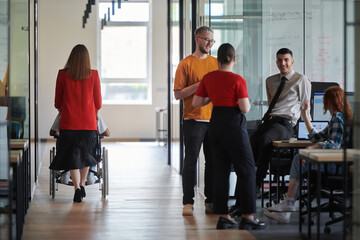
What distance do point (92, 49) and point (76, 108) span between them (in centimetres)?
897

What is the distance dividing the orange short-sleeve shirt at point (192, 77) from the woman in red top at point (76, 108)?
1.01 m

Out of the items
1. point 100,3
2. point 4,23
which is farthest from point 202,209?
point 100,3

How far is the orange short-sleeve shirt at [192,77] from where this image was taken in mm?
4973

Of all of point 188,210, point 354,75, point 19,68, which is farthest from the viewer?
point 19,68

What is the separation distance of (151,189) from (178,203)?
1.00m

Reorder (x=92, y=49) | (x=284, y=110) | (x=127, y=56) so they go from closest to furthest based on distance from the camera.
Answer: (x=284, y=110) < (x=92, y=49) < (x=127, y=56)

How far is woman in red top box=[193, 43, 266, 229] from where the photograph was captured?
4281 millimetres

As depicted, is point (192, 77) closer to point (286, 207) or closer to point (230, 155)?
point (230, 155)

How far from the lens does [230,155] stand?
4359mm

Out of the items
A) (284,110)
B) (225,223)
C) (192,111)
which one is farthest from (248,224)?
(284,110)

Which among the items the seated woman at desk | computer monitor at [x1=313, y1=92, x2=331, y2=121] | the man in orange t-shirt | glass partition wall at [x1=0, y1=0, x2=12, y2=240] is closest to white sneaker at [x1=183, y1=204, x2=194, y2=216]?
the man in orange t-shirt

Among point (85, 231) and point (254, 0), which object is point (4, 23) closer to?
point (85, 231)

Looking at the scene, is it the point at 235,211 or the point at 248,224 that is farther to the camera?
the point at 235,211

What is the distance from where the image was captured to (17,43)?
529 cm
